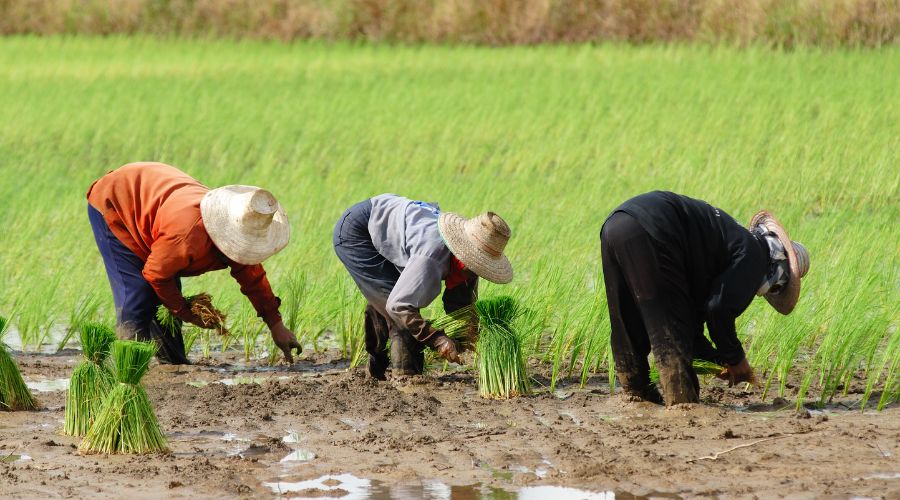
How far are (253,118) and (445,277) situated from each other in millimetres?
7096

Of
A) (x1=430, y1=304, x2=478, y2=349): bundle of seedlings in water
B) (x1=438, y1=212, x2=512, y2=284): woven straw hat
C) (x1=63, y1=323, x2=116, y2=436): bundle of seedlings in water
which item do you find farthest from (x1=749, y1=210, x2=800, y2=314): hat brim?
(x1=63, y1=323, x2=116, y2=436): bundle of seedlings in water

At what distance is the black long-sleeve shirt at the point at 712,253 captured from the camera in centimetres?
463

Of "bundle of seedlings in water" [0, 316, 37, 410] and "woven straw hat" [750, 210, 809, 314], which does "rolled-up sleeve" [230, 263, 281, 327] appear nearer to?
"bundle of seedlings in water" [0, 316, 37, 410]

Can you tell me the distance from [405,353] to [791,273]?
166 centimetres

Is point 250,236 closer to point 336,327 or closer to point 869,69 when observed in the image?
point 336,327

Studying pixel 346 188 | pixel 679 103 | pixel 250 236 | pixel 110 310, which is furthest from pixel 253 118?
pixel 250 236

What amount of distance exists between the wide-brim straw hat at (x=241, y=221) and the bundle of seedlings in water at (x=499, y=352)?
0.94 m

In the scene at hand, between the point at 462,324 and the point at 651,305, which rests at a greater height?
the point at 651,305

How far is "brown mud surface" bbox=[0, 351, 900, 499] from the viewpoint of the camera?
156 inches

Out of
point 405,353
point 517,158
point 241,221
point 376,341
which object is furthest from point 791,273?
point 517,158

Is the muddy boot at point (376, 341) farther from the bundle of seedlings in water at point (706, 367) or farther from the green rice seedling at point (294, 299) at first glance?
the bundle of seedlings in water at point (706, 367)

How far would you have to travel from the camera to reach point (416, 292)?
499 cm

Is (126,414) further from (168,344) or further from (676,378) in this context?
(676,378)

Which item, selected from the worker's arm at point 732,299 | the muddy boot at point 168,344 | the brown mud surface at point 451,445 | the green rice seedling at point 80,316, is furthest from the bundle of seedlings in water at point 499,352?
the green rice seedling at point 80,316
